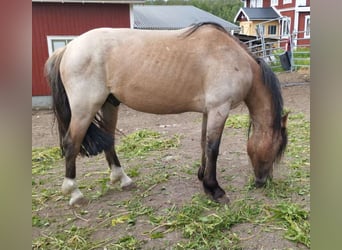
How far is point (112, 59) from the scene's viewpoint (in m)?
2.36

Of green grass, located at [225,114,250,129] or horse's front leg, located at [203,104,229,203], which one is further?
green grass, located at [225,114,250,129]

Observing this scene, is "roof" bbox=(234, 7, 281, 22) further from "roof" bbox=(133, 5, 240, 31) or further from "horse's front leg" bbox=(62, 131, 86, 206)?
"horse's front leg" bbox=(62, 131, 86, 206)

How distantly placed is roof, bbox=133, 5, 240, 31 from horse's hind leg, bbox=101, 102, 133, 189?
25.7ft

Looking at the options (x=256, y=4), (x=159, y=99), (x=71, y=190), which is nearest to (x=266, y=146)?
(x=159, y=99)

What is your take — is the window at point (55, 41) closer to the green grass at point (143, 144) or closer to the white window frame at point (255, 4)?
the green grass at point (143, 144)

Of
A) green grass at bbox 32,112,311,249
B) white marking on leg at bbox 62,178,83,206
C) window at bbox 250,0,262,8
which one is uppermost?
window at bbox 250,0,262,8

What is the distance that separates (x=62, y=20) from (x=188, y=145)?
500 centimetres

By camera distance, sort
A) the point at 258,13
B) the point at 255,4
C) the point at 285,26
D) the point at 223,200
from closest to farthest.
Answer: the point at 223,200 → the point at 285,26 → the point at 258,13 → the point at 255,4

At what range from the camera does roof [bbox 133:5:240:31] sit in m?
10.8

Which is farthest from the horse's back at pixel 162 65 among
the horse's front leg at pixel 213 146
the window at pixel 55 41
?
the window at pixel 55 41

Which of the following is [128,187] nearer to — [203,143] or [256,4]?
[203,143]

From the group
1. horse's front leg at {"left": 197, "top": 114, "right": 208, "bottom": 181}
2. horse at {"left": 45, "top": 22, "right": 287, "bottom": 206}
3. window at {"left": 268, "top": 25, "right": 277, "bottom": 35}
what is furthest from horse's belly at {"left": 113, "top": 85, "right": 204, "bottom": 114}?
window at {"left": 268, "top": 25, "right": 277, "bottom": 35}

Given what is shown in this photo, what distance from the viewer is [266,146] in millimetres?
2508
